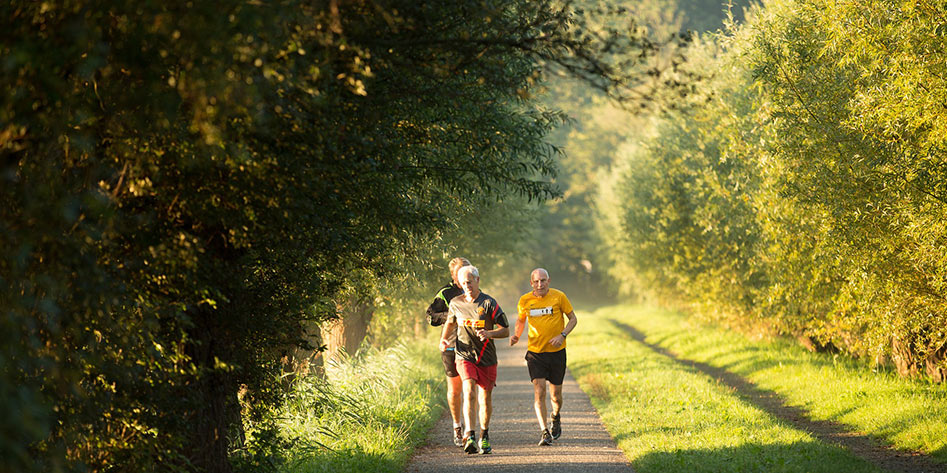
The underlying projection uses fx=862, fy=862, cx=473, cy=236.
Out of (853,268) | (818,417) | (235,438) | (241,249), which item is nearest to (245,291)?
(241,249)

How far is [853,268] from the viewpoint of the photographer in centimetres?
1205

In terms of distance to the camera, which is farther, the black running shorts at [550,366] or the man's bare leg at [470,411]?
the black running shorts at [550,366]

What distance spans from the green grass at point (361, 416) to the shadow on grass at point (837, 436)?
5388 mm

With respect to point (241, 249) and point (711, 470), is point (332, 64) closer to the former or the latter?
point (241, 249)

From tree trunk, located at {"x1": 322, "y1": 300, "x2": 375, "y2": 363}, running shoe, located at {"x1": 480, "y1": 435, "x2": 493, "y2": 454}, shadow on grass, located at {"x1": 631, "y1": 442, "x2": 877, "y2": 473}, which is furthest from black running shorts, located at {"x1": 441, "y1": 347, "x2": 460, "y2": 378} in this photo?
tree trunk, located at {"x1": 322, "y1": 300, "x2": 375, "y2": 363}

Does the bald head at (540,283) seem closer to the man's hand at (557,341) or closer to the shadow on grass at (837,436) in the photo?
the man's hand at (557,341)

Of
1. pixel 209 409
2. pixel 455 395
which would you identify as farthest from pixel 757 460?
pixel 209 409

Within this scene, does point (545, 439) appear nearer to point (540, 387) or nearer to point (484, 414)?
point (540, 387)

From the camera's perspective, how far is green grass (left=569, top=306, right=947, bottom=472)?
9258mm

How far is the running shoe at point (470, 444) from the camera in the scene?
10.1 m

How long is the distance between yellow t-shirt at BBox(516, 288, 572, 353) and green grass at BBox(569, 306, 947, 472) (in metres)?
1.55

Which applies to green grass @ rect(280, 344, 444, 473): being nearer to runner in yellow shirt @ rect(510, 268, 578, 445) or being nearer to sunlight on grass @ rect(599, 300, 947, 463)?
runner in yellow shirt @ rect(510, 268, 578, 445)

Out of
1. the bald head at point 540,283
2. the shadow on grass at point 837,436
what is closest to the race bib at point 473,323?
the bald head at point 540,283

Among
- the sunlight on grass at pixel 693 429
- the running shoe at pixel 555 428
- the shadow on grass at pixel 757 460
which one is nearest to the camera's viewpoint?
the shadow on grass at pixel 757 460
